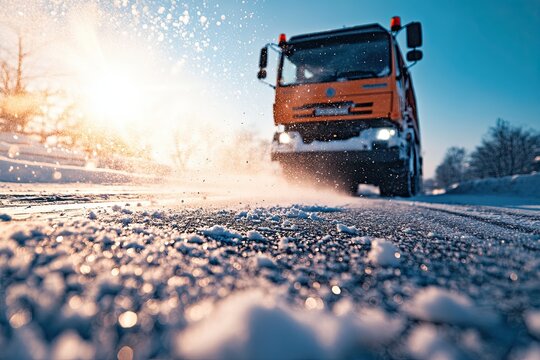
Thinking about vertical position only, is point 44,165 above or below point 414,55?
below

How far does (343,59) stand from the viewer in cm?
482

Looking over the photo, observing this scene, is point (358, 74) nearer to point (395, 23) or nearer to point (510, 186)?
point (395, 23)

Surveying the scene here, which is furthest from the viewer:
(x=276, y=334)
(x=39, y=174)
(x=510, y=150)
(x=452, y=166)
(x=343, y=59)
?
(x=452, y=166)

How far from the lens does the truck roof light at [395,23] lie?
15.3 feet

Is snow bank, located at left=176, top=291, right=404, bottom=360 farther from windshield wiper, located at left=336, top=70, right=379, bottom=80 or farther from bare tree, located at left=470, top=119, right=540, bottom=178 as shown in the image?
bare tree, located at left=470, top=119, right=540, bottom=178

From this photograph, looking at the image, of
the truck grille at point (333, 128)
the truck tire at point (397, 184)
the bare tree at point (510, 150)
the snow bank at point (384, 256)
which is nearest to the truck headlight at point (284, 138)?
the truck grille at point (333, 128)

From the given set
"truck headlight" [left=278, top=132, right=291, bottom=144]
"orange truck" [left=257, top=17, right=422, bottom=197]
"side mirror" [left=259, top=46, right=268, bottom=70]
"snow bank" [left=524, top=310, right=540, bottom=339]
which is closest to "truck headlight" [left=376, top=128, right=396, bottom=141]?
"orange truck" [left=257, top=17, right=422, bottom=197]

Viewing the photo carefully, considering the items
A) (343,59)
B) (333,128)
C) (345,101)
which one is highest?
(343,59)

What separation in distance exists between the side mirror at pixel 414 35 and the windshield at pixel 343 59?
321mm

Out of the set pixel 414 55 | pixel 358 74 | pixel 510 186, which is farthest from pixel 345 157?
pixel 510 186

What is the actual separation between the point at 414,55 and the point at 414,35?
0.30 metres

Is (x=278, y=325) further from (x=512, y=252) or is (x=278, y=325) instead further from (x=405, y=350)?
(x=512, y=252)

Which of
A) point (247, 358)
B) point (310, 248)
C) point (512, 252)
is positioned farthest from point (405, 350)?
point (512, 252)

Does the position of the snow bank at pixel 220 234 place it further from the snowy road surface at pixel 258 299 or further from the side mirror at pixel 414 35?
the side mirror at pixel 414 35
